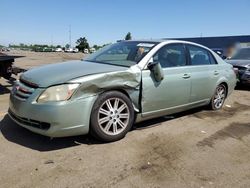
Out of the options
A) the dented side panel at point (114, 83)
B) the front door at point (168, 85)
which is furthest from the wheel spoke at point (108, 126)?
the front door at point (168, 85)

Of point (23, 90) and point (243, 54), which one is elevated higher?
point (243, 54)

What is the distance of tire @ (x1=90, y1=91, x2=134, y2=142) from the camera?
424 cm

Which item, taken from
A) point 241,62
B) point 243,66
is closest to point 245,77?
point 243,66

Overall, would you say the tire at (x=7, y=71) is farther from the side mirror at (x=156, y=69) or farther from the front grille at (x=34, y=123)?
the side mirror at (x=156, y=69)

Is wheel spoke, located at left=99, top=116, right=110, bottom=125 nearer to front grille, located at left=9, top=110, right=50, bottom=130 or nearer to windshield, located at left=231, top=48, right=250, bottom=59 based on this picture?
front grille, located at left=9, top=110, right=50, bottom=130

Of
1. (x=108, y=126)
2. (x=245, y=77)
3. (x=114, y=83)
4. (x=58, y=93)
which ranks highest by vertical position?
(x=114, y=83)

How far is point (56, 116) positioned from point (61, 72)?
0.78 m

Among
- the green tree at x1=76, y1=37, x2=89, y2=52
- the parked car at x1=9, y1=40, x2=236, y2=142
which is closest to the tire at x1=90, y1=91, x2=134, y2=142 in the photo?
the parked car at x1=9, y1=40, x2=236, y2=142

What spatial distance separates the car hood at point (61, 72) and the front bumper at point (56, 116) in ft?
1.03

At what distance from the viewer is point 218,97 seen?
6.73m

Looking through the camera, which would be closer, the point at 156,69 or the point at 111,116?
the point at 111,116

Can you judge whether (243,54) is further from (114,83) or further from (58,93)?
(58,93)

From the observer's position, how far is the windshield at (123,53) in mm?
5020

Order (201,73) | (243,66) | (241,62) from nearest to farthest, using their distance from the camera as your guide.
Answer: (201,73)
(243,66)
(241,62)
